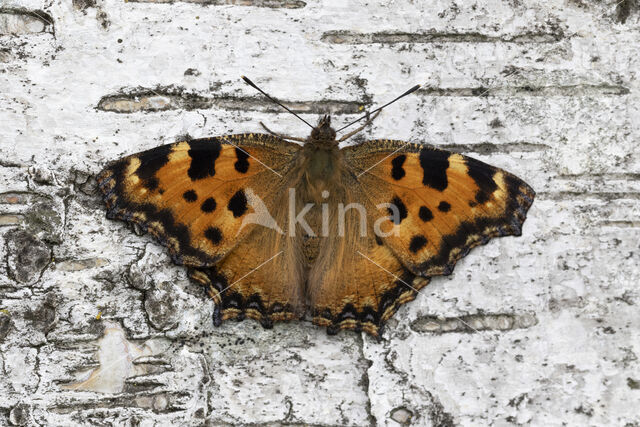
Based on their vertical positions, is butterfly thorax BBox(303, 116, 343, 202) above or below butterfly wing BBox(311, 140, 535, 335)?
above

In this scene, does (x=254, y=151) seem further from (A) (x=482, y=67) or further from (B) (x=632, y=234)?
(B) (x=632, y=234)

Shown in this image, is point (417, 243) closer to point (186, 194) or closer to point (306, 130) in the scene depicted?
point (306, 130)

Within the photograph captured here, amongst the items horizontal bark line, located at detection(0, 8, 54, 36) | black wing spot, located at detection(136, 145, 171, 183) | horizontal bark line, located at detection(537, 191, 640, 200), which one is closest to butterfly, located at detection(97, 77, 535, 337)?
black wing spot, located at detection(136, 145, 171, 183)

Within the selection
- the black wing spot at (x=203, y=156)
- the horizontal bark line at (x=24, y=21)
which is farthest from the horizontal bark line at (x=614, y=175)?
the horizontal bark line at (x=24, y=21)

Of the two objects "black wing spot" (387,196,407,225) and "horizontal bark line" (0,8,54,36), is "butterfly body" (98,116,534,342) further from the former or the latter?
"horizontal bark line" (0,8,54,36)

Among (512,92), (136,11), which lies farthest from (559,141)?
(136,11)
